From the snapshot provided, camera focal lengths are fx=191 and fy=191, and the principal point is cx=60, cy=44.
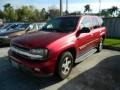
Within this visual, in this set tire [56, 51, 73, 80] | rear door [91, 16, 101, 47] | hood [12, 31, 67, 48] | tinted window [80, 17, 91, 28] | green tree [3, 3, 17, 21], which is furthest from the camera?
green tree [3, 3, 17, 21]

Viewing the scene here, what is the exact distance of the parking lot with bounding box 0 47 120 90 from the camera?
5.24 m

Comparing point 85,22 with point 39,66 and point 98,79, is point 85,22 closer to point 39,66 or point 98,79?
point 98,79

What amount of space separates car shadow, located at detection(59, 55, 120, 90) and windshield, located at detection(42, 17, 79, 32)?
159cm

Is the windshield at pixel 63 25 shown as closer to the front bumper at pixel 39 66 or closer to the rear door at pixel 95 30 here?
the rear door at pixel 95 30

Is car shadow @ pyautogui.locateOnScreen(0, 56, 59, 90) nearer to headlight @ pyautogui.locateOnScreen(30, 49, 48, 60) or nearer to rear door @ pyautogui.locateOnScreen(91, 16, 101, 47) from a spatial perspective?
headlight @ pyautogui.locateOnScreen(30, 49, 48, 60)

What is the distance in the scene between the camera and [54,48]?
16.8ft

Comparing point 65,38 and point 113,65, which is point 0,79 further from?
point 113,65

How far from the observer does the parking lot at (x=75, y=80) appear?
17.2 ft

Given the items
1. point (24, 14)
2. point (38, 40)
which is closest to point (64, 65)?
point (38, 40)

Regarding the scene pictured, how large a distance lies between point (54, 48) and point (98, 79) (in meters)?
1.78

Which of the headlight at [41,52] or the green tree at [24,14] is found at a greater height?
the green tree at [24,14]

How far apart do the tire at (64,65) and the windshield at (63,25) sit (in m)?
1.00

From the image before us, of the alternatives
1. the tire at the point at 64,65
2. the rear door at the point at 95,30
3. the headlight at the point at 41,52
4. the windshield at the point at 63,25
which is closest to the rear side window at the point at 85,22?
the windshield at the point at 63,25

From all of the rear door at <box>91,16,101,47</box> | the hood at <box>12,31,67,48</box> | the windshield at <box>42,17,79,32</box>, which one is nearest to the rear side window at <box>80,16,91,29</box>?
the windshield at <box>42,17,79,32</box>
